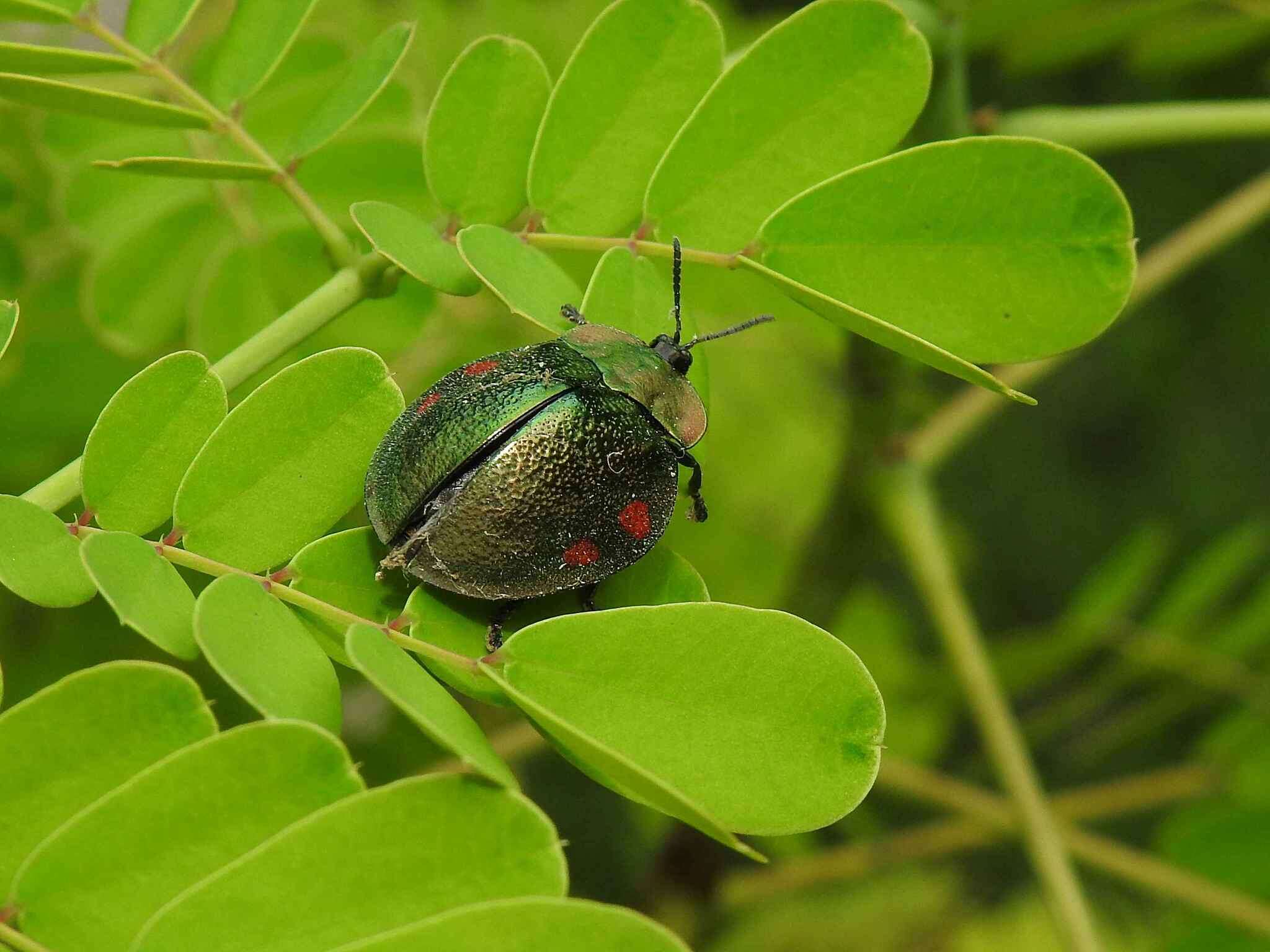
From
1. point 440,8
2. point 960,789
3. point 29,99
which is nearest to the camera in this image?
point 29,99

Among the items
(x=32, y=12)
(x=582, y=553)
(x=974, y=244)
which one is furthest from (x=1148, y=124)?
(x=32, y=12)

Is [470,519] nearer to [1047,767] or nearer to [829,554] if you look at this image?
[829,554]

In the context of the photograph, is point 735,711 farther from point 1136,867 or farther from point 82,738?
point 1136,867

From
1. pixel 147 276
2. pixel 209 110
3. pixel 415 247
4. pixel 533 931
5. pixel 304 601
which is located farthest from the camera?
pixel 147 276

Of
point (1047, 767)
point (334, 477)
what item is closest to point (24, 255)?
point (334, 477)

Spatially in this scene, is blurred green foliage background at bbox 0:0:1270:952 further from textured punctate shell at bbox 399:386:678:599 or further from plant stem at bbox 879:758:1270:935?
textured punctate shell at bbox 399:386:678:599

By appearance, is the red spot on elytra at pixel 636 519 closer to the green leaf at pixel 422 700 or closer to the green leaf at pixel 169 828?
the green leaf at pixel 422 700

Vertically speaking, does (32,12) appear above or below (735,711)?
above

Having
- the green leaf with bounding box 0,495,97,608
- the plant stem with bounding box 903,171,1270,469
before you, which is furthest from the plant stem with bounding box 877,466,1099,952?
the green leaf with bounding box 0,495,97,608
